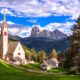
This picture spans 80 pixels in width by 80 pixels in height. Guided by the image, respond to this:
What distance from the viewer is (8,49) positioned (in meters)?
149

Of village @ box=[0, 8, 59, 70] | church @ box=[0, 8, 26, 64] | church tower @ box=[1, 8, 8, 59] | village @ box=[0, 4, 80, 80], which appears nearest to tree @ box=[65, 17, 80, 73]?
village @ box=[0, 4, 80, 80]

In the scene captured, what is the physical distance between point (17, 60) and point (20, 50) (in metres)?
13.6

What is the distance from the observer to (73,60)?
54.6 metres

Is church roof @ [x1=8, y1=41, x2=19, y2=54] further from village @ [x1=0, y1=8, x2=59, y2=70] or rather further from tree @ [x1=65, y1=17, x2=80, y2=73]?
tree @ [x1=65, y1=17, x2=80, y2=73]

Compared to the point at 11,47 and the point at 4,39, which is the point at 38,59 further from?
the point at 4,39

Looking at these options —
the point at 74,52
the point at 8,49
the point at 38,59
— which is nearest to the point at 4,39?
the point at 8,49

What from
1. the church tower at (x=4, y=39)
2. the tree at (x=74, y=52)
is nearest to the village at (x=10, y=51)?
the church tower at (x=4, y=39)

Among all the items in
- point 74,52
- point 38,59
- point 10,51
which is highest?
point 74,52

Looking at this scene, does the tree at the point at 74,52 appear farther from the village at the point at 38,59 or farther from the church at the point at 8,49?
the church at the point at 8,49

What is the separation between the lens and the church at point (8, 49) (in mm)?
142250

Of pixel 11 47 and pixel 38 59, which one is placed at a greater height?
pixel 11 47

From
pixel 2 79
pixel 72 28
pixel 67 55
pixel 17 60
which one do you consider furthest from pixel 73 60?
pixel 17 60

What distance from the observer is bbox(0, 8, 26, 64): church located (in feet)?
467

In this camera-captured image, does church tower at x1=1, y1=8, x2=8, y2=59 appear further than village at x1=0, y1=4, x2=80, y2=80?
Yes
